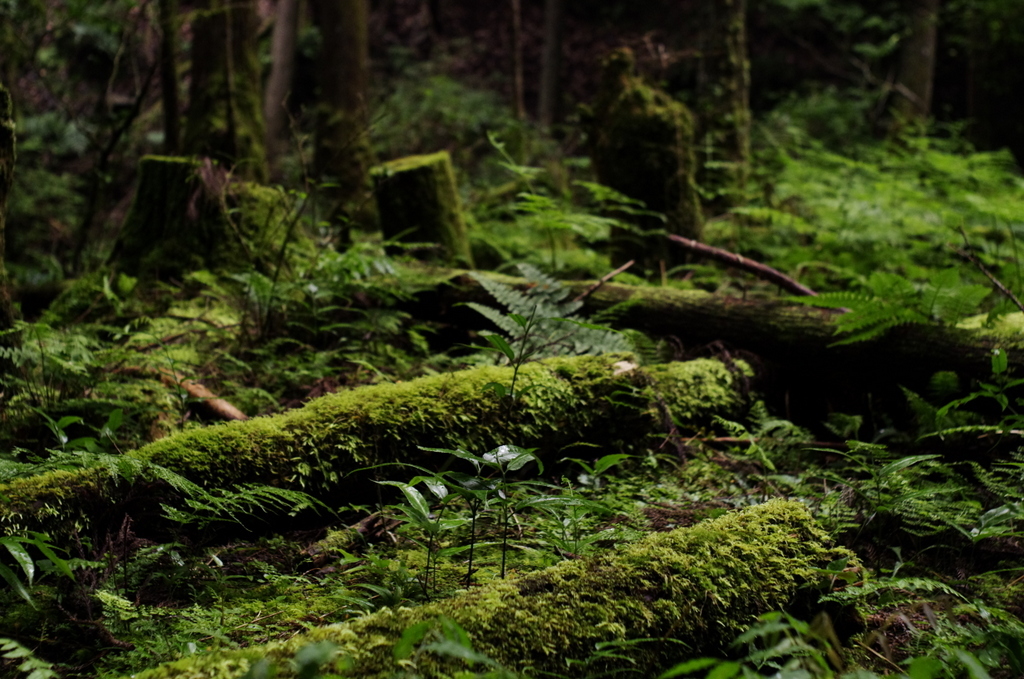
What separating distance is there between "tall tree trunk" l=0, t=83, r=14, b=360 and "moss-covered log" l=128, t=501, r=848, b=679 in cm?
228

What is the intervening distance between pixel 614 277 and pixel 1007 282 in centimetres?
278

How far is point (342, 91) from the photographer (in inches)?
393

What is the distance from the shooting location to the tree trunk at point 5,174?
8.56ft

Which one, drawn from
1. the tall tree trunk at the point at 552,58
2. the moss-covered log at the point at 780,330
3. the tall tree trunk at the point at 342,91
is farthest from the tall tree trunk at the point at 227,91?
the tall tree trunk at the point at 552,58

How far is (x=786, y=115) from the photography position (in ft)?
46.2

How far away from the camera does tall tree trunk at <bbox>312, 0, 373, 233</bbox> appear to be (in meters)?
9.71

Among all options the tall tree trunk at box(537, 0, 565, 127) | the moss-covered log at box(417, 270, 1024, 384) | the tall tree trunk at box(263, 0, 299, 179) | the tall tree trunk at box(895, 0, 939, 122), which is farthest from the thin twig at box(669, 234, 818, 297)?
the tall tree trunk at box(537, 0, 565, 127)

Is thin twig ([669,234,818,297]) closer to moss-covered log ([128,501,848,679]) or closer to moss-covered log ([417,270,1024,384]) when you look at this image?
moss-covered log ([417,270,1024,384])

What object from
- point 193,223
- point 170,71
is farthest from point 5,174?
point 170,71

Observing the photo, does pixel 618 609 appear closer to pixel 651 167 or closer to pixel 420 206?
pixel 420 206

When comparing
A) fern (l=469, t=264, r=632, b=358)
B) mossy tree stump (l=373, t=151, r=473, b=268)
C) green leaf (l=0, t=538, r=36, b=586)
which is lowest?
fern (l=469, t=264, r=632, b=358)

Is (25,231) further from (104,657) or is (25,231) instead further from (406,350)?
(104,657)

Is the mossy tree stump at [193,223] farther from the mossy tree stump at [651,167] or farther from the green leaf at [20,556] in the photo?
the green leaf at [20,556]

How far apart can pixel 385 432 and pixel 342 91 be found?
880 centimetres
